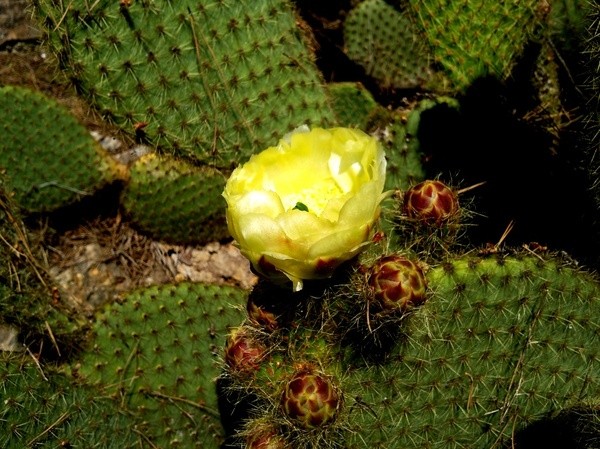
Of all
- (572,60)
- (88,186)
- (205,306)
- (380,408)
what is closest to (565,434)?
(380,408)

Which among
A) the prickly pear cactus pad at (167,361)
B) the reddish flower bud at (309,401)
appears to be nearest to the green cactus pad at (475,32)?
the prickly pear cactus pad at (167,361)

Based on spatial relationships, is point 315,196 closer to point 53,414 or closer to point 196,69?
point 196,69

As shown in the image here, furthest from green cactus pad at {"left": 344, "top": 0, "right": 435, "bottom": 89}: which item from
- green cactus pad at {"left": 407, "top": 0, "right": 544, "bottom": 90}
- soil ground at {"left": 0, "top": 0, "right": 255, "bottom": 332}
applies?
soil ground at {"left": 0, "top": 0, "right": 255, "bottom": 332}

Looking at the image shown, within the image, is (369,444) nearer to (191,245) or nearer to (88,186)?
(191,245)

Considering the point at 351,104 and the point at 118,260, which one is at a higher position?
the point at 351,104

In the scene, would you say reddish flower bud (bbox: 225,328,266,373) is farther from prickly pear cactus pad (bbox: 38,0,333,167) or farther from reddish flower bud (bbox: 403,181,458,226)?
prickly pear cactus pad (bbox: 38,0,333,167)

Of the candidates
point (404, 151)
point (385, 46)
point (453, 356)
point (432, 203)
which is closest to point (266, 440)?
point (453, 356)

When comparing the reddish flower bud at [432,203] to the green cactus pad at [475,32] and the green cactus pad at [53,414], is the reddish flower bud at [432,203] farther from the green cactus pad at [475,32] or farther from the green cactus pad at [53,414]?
the green cactus pad at [53,414]

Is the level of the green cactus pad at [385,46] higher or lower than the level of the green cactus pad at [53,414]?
higher
